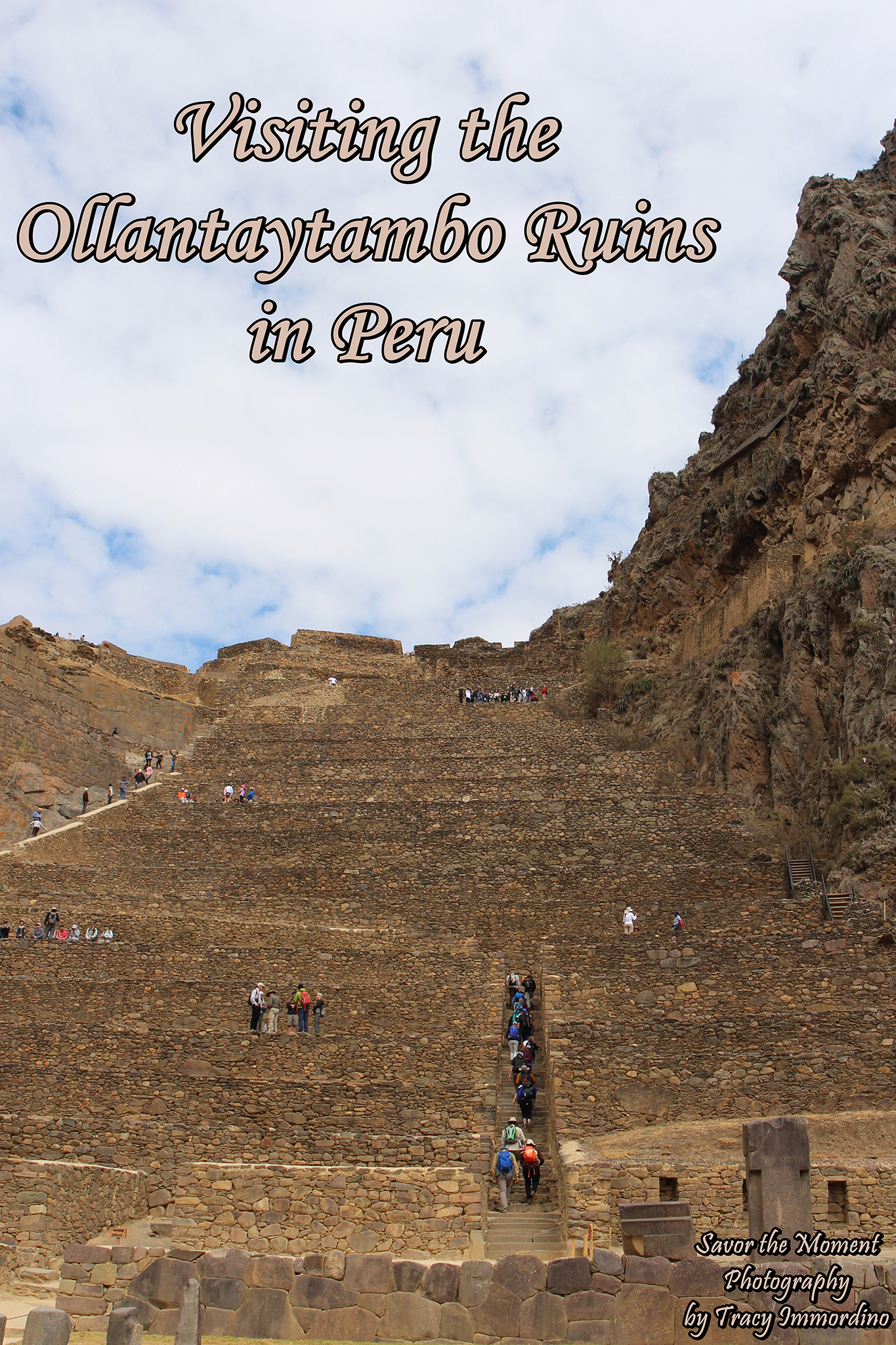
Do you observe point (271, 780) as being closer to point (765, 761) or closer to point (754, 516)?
point (765, 761)

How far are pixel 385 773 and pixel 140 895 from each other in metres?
9.30

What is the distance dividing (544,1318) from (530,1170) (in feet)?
23.5

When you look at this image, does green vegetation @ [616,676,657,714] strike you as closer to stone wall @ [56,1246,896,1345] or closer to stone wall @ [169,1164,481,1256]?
stone wall @ [169,1164,481,1256]

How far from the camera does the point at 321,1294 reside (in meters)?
8.30

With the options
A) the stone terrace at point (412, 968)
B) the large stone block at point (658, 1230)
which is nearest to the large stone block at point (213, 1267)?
the large stone block at point (658, 1230)

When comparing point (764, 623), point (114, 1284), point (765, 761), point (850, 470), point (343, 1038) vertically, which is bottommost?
point (114, 1284)

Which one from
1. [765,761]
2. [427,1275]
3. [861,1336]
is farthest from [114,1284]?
[765,761]

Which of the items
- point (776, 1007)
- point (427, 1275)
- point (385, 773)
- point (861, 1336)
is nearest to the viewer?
point (861, 1336)

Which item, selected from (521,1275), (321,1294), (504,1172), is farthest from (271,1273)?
(504,1172)

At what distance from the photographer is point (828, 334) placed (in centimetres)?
3189

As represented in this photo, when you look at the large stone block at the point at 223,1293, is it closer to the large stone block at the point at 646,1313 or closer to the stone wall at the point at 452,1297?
the stone wall at the point at 452,1297

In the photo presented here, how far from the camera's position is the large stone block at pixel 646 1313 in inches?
309

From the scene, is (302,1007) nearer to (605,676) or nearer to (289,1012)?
(289,1012)

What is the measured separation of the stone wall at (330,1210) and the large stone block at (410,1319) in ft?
19.2
